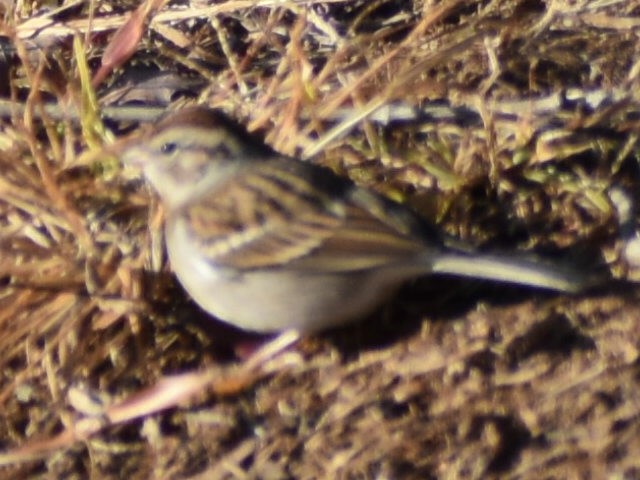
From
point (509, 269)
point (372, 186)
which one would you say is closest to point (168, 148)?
point (372, 186)

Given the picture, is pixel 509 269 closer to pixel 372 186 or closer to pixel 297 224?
pixel 297 224

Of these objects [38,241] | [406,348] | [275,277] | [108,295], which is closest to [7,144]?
[38,241]

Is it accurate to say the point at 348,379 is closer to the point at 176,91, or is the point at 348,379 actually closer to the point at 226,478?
the point at 226,478

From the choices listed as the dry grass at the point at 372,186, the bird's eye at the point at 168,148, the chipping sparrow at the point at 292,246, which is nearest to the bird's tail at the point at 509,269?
the chipping sparrow at the point at 292,246

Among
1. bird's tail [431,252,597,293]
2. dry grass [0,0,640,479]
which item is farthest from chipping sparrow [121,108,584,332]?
dry grass [0,0,640,479]

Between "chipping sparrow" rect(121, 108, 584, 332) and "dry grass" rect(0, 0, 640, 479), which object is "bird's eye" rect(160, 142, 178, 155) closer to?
"chipping sparrow" rect(121, 108, 584, 332)

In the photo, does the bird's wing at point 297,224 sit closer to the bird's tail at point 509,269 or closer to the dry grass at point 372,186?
the bird's tail at point 509,269
